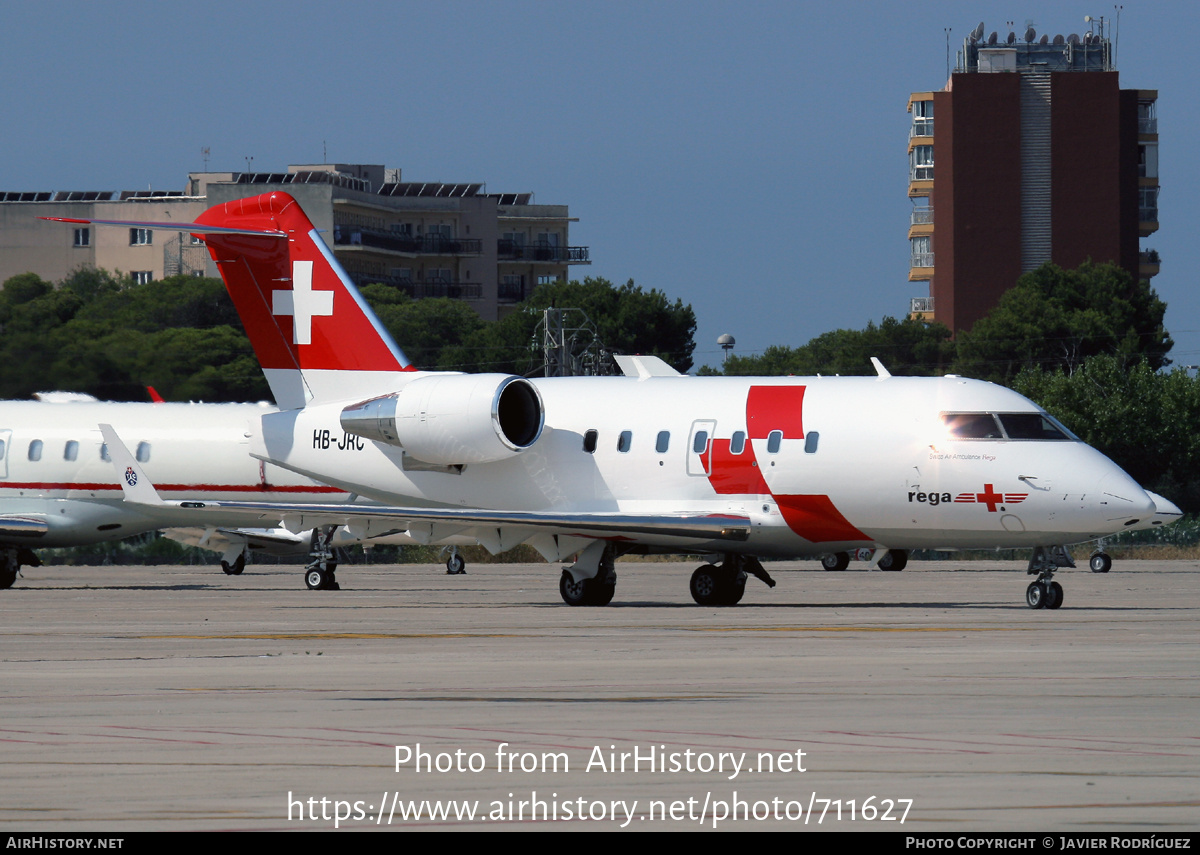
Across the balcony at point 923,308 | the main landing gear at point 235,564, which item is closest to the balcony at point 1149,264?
the balcony at point 923,308

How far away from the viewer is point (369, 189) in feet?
507

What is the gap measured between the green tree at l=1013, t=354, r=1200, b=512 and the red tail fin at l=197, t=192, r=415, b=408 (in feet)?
175

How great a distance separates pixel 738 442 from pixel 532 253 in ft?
462

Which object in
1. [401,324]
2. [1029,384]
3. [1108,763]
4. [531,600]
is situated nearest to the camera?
[1108,763]

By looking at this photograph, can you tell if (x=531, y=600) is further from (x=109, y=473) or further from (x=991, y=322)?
(x=991, y=322)

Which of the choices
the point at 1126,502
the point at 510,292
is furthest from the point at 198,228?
the point at 510,292

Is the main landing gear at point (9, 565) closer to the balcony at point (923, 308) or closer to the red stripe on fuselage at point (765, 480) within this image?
the red stripe on fuselage at point (765, 480)

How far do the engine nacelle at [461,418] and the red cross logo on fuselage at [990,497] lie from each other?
7194 millimetres

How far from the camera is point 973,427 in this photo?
2642 cm

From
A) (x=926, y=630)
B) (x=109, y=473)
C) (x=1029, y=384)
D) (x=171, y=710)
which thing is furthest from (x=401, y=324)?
(x=171, y=710)

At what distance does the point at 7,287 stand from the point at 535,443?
68.9 meters

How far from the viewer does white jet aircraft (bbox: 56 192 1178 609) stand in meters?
26.2

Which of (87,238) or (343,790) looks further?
(87,238)

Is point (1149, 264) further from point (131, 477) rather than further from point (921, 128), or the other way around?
point (131, 477)
